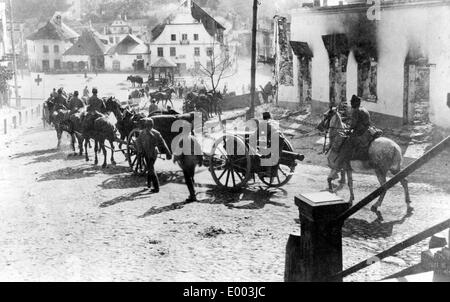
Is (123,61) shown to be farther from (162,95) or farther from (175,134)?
(175,134)

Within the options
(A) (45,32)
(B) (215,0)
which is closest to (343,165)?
(B) (215,0)

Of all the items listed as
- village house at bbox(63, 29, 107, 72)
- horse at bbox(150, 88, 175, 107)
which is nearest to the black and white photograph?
horse at bbox(150, 88, 175, 107)

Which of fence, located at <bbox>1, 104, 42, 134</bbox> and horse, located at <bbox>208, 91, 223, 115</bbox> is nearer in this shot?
fence, located at <bbox>1, 104, 42, 134</bbox>

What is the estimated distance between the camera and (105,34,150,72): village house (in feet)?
193

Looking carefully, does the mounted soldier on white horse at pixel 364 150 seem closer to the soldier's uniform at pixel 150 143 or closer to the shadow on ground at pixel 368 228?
the shadow on ground at pixel 368 228

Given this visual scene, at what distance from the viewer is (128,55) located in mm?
59906

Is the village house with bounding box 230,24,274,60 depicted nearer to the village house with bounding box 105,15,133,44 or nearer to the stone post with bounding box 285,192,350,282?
the village house with bounding box 105,15,133,44

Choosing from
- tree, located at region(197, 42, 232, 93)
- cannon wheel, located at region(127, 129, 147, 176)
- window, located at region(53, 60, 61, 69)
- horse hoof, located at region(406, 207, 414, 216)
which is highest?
window, located at region(53, 60, 61, 69)

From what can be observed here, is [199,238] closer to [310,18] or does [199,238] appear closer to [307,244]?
[307,244]

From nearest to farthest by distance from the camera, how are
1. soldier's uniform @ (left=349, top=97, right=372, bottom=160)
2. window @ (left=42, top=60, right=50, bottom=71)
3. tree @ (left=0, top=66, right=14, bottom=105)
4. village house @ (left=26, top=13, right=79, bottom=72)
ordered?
soldier's uniform @ (left=349, top=97, right=372, bottom=160) → tree @ (left=0, top=66, right=14, bottom=105) → village house @ (left=26, top=13, right=79, bottom=72) → window @ (left=42, top=60, right=50, bottom=71)

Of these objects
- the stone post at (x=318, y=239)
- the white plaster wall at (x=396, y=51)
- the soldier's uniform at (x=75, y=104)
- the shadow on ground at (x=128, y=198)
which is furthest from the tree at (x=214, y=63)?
the stone post at (x=318, y=239)

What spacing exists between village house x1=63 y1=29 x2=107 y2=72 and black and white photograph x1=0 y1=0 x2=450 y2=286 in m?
28.7

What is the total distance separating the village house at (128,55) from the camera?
193 ft

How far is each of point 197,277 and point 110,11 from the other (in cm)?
5122
